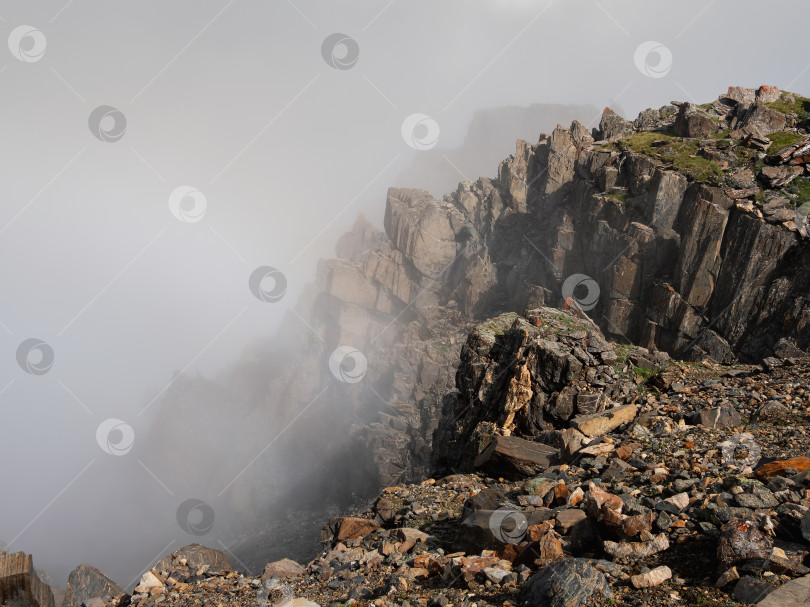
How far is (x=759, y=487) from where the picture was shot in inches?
310

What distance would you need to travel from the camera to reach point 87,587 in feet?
47.4

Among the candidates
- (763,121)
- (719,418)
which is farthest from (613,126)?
(719,418)

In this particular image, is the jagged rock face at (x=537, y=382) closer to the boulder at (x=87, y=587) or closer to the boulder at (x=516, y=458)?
the boulder at (x=516, y=458)

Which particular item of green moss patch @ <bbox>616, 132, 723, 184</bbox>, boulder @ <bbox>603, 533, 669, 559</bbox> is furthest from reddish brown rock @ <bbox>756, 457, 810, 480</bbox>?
green moss patch @ <bbox>616, 132, 723, 184</bbox>

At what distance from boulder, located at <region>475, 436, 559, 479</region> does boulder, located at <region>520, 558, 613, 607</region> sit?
7046 millimetres

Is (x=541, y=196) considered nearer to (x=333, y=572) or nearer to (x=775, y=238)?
(x=775, y=238)

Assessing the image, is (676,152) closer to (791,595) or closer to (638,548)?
(638,548)

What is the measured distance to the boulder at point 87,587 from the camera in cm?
1389

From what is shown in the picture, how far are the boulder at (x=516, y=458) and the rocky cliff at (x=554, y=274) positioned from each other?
168 inches

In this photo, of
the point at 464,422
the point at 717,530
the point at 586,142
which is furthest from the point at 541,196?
the point at 717,530

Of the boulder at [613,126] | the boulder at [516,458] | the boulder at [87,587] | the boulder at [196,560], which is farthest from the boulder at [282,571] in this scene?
the boulder at [613,126]

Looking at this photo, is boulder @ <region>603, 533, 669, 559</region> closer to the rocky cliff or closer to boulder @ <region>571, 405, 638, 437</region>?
boulder @ <region>571, 405, 638, 437</region>

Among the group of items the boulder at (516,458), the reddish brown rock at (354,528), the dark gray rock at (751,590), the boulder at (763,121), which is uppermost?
the boulder at (763,121)

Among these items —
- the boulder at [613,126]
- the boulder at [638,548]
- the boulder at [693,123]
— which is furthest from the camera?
the boulder at [613,126]
